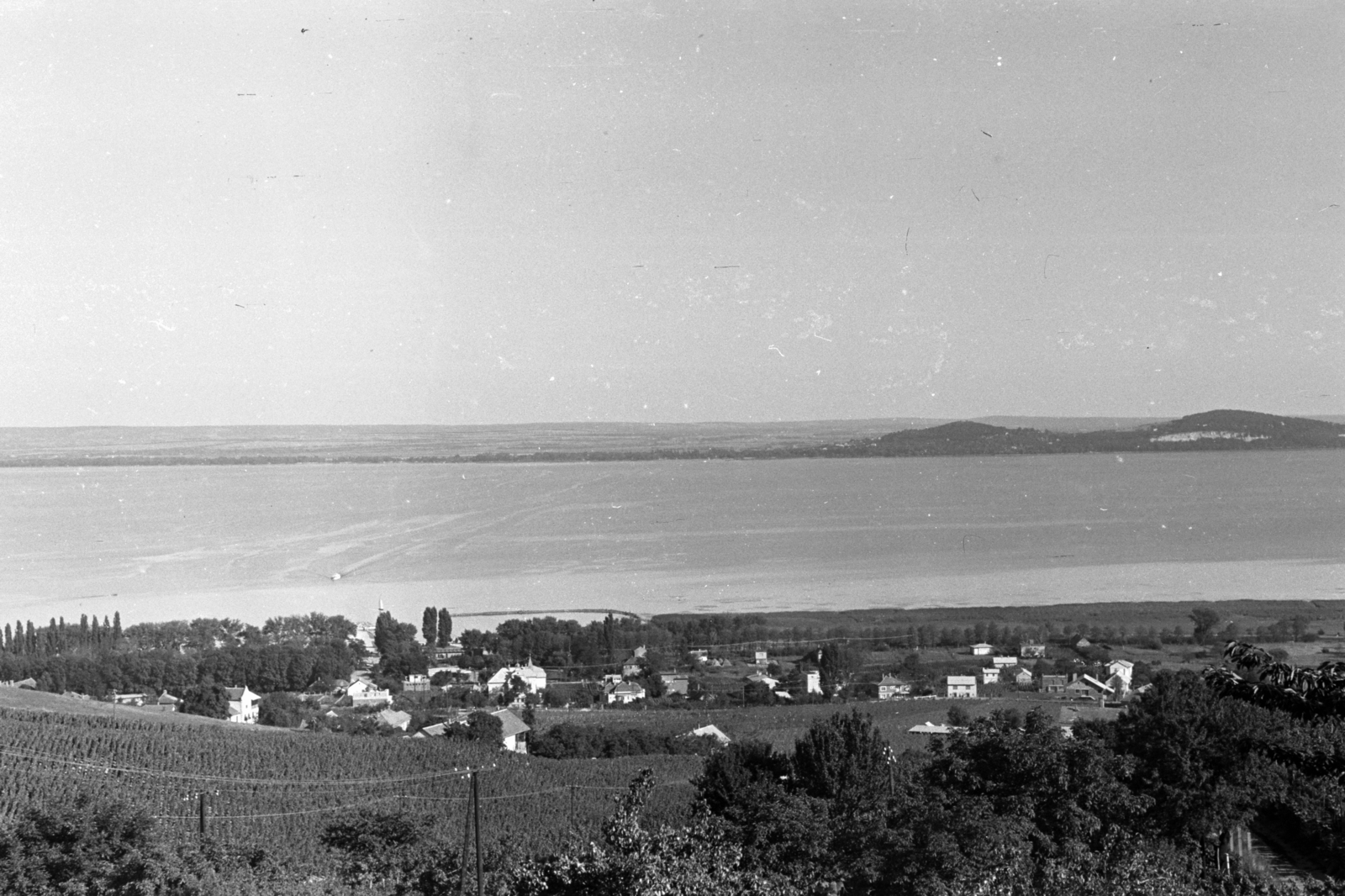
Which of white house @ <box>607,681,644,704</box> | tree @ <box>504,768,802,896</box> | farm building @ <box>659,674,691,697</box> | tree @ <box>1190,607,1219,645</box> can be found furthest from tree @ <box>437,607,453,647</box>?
tree @ <box>504,768,802,896</box>

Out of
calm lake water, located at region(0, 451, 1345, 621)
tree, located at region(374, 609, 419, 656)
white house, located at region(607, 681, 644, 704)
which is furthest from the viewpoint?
tree, located at region(374, 609, 419, 656)

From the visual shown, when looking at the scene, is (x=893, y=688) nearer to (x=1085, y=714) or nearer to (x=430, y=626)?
(x=1085, y=714)

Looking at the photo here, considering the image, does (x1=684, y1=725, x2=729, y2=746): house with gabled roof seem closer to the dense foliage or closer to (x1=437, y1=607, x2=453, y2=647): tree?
the dense foliage

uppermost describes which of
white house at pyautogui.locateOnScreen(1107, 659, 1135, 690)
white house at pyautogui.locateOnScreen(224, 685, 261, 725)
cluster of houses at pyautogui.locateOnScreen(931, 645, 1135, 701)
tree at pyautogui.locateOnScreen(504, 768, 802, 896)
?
tree at pyautogui.locateOnScreen(504, 768, 802, 896)

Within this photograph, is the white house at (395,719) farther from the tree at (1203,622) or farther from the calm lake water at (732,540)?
the tree at (1203,622)

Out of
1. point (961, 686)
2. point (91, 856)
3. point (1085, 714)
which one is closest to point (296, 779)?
point (91, 856)

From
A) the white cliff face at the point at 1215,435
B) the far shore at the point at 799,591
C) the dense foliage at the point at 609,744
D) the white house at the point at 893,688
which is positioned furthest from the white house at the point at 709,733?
the white cliff face at the point at 1215,435
